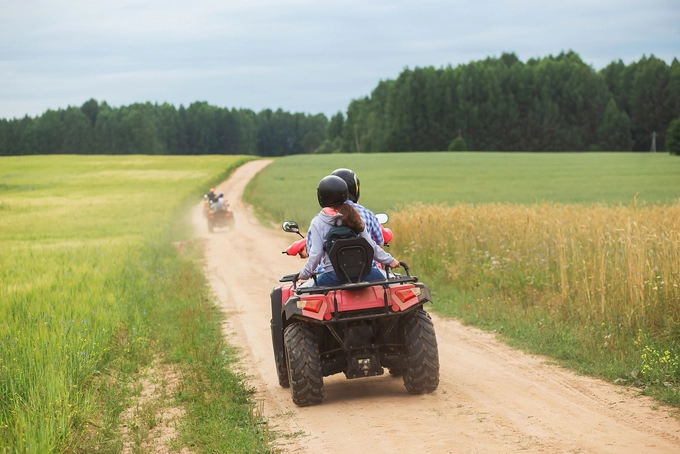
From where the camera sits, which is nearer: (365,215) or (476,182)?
(365,215)

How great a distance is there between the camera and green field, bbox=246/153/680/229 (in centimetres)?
3604

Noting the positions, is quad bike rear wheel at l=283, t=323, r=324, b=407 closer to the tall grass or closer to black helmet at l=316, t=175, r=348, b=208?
black helmet at l=316, t=175, r=348, b=208

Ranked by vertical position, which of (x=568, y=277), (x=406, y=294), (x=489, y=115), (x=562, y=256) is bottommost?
(x=568, y=277)

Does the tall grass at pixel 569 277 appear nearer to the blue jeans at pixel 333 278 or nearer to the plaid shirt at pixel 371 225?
the blue jeans at pixel 333 278

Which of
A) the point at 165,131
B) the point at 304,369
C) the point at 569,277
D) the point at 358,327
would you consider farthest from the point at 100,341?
the point at 165,131

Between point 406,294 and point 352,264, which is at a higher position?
point 352,264

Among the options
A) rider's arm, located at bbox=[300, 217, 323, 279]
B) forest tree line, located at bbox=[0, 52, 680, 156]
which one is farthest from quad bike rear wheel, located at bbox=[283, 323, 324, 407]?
forest tree line, located at bbox=[0, 52, 680, 156]

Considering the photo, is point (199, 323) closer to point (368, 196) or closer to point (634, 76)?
point (368, 196)

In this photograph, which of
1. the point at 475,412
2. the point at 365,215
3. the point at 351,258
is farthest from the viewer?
the point at 365,215

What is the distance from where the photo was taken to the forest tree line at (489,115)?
112000 mm

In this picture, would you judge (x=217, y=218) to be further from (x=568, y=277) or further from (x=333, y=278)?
(x=333, y=278)

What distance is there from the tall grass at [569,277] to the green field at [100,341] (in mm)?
3708

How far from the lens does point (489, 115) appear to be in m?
124

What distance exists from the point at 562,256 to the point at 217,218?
1788 centimetres
